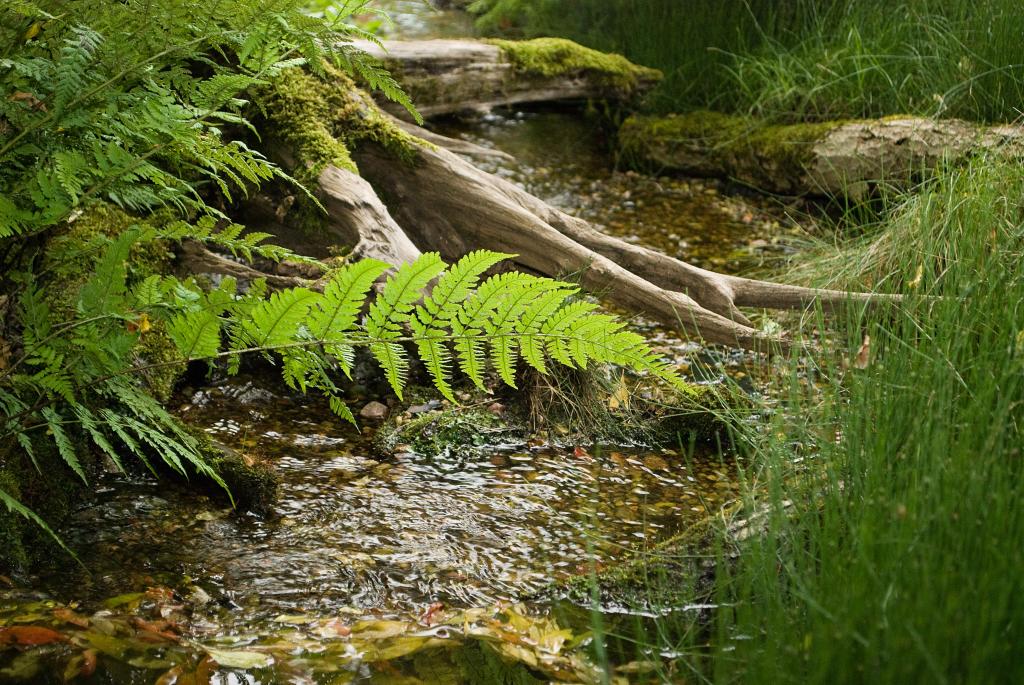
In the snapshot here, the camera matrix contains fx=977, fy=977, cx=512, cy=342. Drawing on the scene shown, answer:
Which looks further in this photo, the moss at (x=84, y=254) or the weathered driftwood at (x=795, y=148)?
the weathered driftwood at (x=795, y=148)

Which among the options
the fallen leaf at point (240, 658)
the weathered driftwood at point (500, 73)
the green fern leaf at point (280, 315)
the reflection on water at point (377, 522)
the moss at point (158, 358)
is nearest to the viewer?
the green fern leaf at point (280, 315)

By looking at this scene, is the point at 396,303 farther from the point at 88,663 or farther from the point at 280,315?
the point at 88,663

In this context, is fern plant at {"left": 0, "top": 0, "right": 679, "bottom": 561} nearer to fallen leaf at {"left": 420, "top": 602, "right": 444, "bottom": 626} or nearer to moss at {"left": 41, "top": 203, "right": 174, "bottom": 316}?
moss at {"left": 41, "top": 203, "right": 174, "bottom": 316}

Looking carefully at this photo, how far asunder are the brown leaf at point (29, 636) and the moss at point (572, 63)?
4.76 metres

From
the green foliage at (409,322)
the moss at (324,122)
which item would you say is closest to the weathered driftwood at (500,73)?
the moss at (324,122)

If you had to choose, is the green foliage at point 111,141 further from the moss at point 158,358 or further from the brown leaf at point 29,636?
the moss at point 158,358

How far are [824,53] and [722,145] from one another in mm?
804

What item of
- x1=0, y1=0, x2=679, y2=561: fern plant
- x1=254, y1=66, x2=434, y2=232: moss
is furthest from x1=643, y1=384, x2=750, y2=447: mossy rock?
x1=254, y1=66, x2=434, y2=232: moss

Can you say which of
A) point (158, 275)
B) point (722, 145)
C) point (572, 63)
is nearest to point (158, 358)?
point (158, 275)

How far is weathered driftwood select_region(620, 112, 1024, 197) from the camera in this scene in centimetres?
510

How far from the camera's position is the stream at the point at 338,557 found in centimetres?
202

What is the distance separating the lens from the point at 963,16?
5.18 meters

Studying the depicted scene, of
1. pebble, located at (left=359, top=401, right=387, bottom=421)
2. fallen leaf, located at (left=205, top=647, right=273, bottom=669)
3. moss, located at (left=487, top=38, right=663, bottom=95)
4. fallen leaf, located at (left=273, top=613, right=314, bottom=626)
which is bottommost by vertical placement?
fallen leaf, located at (left=273, top=613, right=314, bottom=626)

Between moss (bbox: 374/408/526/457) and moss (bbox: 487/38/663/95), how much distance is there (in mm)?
3347
